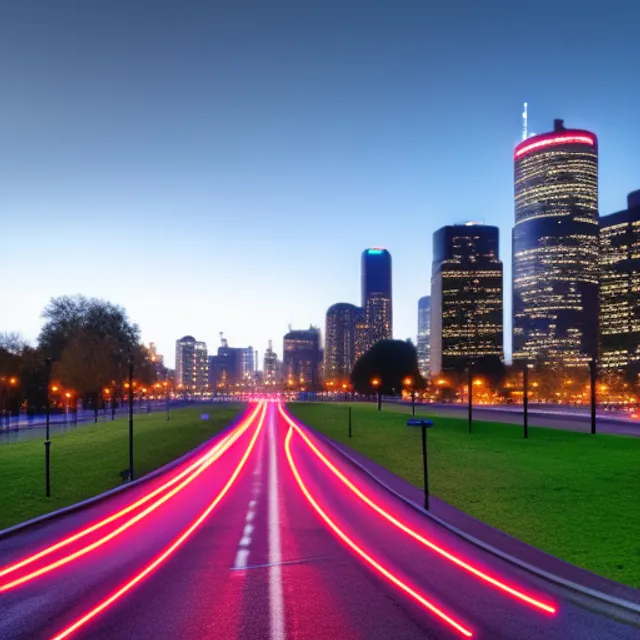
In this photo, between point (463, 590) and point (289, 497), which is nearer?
point (463, 590)

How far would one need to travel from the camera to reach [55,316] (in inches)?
4011

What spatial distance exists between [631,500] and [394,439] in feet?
75.2

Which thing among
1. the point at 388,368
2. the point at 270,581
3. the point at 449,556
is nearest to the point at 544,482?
the point at 449,556

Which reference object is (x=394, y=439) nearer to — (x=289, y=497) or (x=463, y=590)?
(x=289, y=497)

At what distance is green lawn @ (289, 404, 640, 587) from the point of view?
13.9 meters

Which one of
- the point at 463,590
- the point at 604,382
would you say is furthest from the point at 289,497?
the point at 604,382

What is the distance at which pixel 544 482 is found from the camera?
2267cm

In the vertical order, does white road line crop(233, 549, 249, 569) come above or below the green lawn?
above

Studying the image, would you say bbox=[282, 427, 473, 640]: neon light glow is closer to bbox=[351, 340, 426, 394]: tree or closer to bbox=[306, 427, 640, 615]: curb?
bbox=[306, 427, 640, 615]: curb

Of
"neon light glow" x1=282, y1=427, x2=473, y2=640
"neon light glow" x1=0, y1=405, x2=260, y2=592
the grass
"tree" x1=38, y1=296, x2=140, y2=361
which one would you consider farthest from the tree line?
"neon light glow" x1=282, y1=427, x2=473, y2=640

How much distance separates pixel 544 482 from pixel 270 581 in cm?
1520

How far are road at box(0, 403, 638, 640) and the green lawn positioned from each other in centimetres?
250

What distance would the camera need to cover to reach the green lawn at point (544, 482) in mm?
13930

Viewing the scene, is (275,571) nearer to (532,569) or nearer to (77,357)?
(532,569)
